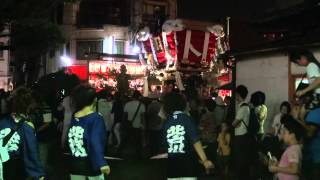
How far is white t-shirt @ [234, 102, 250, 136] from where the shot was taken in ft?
31.5

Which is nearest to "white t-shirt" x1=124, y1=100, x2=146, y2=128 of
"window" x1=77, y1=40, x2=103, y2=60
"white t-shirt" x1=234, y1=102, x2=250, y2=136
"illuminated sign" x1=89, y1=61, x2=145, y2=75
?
"white t-shirt" x1=234, y1=102, x2=250, y2=136

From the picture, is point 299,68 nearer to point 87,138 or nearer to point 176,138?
point 176,138

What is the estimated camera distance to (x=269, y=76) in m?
12.5

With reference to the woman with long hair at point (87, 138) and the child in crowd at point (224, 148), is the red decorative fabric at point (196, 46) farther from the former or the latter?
the woman with long hair at point (87, 138)

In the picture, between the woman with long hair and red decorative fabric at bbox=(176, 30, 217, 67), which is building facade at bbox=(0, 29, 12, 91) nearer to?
red decorative fabric at bbox=(176, 30, 217, 67)

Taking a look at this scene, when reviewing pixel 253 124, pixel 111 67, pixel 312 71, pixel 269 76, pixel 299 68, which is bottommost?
pixel 253 124

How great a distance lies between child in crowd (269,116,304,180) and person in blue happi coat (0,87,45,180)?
2.95m

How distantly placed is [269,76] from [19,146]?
25.9 feet

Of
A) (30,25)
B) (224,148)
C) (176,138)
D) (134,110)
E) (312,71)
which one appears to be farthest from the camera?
(30,25)

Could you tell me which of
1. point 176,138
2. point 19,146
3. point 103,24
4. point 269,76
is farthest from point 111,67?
point 19,146

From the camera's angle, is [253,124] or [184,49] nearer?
[253,124]

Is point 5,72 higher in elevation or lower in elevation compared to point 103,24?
lower

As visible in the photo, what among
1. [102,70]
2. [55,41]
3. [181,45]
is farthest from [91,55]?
[55,41]

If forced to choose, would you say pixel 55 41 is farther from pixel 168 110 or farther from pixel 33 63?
pixel 33 63
